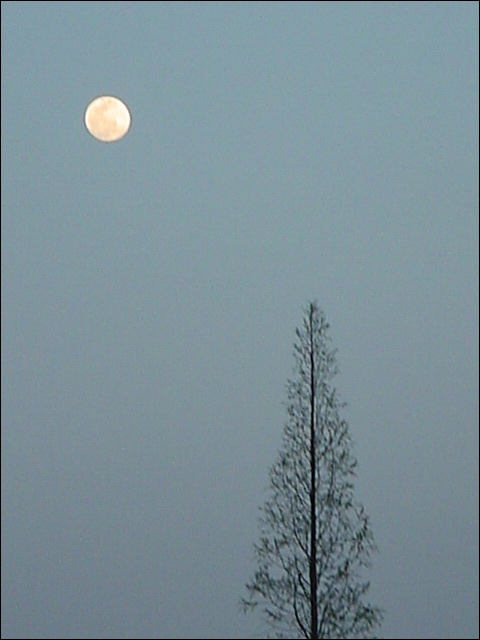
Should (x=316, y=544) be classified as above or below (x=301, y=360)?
below

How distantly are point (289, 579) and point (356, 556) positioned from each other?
5.53 feet

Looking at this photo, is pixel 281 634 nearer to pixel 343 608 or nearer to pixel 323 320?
pixel 343 608

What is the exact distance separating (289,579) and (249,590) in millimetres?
992

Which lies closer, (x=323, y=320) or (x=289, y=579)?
(x=289, y=579)

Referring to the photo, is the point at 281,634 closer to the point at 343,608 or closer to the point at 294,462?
the point at 343,608

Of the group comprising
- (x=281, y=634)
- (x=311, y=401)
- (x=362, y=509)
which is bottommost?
(x=281, y=634)

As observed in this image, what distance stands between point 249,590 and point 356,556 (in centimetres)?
267

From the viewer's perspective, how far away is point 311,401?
3694 centimetres

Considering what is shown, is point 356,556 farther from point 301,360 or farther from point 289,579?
point 301,360

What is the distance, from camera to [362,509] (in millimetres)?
35625

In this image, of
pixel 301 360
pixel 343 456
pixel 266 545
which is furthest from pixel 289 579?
pixel 301 360

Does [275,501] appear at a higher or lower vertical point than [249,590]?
higher

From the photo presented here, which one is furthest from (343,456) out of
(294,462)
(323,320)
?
(323,320)

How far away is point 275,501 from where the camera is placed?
36000mm
